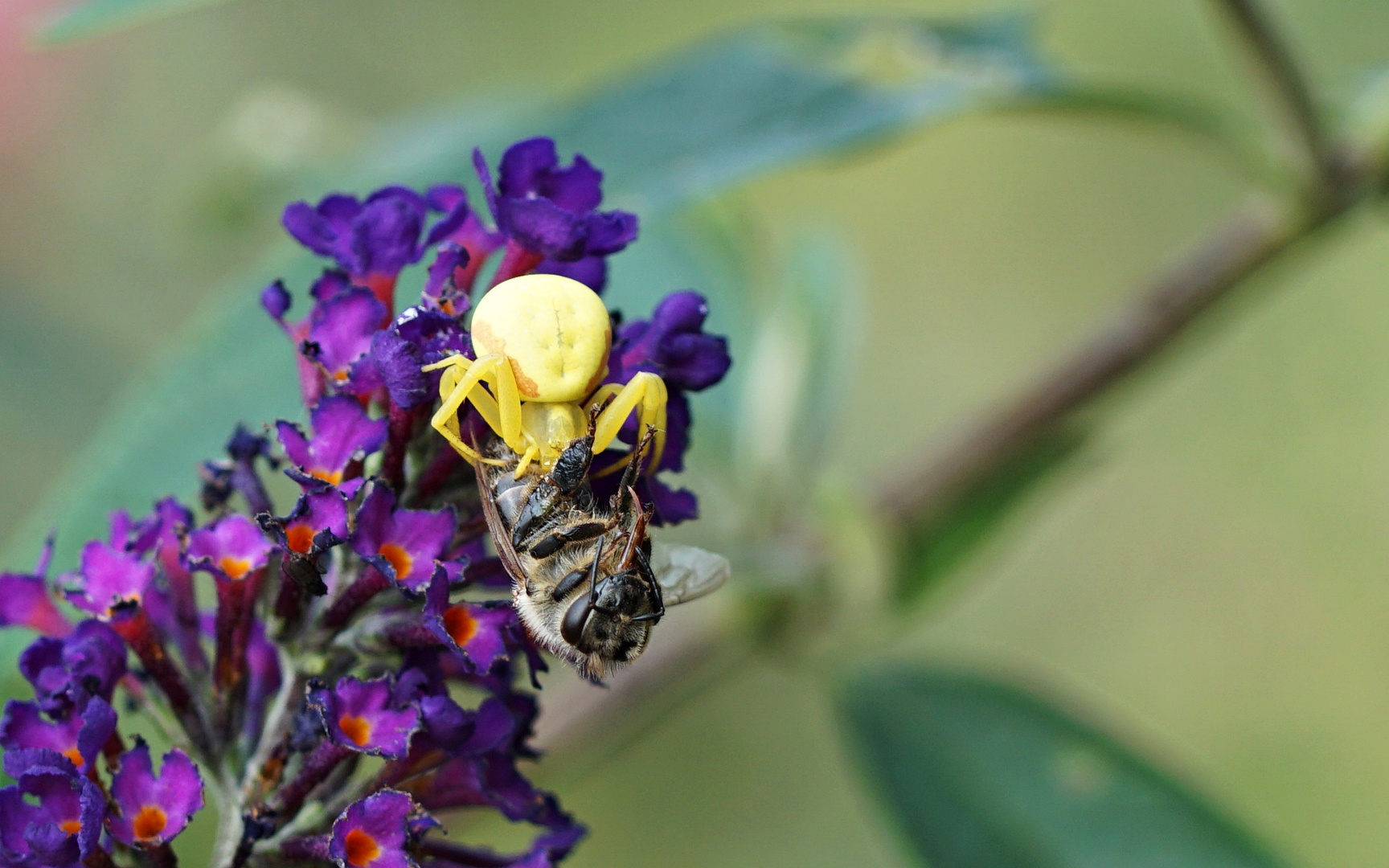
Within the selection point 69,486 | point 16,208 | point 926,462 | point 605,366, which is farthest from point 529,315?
point 16,208

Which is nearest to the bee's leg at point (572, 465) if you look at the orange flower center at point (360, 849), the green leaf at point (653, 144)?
the orange flower center at point (360, 849)

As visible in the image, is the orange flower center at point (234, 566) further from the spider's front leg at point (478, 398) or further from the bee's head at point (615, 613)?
the bee's head at point (615, 613)

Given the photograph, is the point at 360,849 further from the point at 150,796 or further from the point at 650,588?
the point at 650,588

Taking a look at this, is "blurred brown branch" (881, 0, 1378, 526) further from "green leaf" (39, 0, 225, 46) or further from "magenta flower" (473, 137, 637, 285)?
"green leaf" (39, 0, 225, 46)

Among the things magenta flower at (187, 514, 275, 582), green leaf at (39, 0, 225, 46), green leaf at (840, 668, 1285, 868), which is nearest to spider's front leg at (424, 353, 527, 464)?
magenta flower at (187, 514, 275, 582)

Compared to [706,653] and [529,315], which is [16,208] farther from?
[529,315]

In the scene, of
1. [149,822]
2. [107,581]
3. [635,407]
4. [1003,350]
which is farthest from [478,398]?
[1003,350]
